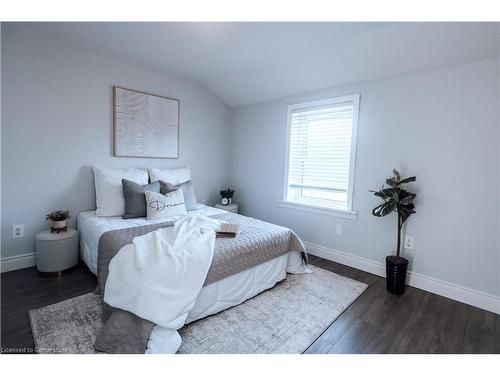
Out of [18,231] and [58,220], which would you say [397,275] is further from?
[18,231]

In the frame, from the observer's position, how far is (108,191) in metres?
2.66

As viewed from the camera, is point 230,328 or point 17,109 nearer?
point 230,328

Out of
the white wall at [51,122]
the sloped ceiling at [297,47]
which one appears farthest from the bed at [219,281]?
the sloped ceiling at [297,47]

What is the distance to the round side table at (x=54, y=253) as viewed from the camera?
2293 millimetres

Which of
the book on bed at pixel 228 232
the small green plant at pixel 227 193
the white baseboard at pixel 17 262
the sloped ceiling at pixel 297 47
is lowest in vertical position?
the white baseboard at pixel 17 262

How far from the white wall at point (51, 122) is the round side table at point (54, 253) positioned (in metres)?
0.34

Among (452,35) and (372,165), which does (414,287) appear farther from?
(452,35)

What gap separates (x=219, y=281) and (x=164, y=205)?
1169mm

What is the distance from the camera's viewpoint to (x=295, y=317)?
6.11ft

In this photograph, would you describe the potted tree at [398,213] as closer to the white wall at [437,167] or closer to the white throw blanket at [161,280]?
the white wall at [437,167]

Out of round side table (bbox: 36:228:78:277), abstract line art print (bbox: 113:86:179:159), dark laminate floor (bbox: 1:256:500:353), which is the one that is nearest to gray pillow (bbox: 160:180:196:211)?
abstract line art print (bbox: 113:86:179:159)
